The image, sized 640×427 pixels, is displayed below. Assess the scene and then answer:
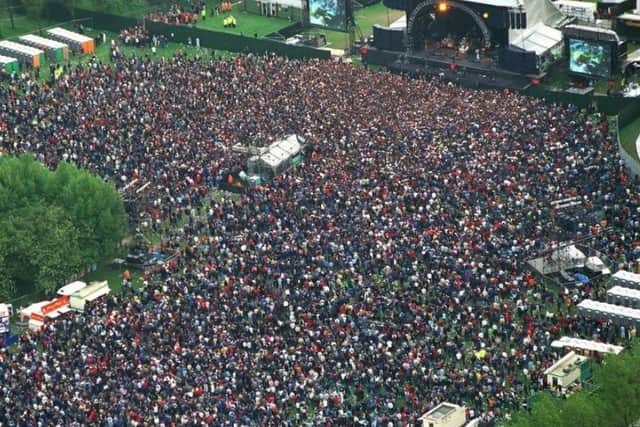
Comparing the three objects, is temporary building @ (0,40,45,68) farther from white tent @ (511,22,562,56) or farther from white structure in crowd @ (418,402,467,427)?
white structure in crowd @ (418,402,467,427)

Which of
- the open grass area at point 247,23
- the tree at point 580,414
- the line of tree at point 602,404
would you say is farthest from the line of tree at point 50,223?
the open grass area at point 247,23

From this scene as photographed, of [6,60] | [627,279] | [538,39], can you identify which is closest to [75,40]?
[6,60]

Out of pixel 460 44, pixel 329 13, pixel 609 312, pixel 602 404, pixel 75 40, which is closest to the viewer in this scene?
pixel 602 404

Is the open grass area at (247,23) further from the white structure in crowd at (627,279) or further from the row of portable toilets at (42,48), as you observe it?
the white structure in crowd at (627,279)

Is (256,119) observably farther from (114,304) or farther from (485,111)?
(114,304)

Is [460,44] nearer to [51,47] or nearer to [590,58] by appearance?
[590,58]

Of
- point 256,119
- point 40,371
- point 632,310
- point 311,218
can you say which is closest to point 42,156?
point 256,119

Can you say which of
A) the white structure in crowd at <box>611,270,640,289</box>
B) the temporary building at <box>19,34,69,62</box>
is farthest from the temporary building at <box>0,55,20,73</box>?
the white structure in crowd at <box>611,270,640,289</box>

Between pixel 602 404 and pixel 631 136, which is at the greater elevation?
pixel 631 136
